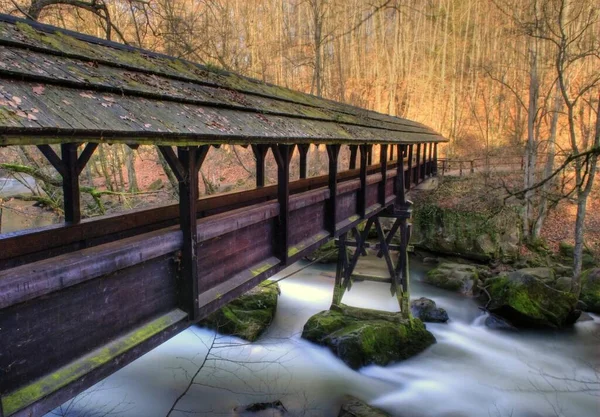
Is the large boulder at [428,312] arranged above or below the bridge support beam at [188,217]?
below

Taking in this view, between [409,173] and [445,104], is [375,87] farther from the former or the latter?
[409,173]

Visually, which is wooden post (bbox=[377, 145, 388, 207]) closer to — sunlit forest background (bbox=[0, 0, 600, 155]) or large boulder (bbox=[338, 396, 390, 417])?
large boulder (bbox=[338, 396, 390, 417])

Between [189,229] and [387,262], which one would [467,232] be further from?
[189,229]

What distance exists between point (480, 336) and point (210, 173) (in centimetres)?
1723

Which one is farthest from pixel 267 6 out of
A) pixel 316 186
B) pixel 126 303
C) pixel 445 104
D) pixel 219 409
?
pixel 126 303

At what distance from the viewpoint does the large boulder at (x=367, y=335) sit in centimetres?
757

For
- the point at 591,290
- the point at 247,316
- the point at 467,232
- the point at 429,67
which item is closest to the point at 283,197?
the point at 247,316

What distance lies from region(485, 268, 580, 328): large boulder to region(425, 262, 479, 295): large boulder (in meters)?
1.67

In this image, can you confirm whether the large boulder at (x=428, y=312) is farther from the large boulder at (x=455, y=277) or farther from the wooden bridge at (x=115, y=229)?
the wooden bridge at (x=115, y=229)

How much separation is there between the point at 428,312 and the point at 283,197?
7.63 metres

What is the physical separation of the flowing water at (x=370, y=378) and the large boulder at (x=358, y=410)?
1.53ft

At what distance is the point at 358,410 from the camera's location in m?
5.99

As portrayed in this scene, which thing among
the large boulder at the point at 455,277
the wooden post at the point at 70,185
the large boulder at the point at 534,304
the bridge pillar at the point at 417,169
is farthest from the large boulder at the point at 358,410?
the bridge pillar at the point at 417,169

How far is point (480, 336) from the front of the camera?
925 centimetres
